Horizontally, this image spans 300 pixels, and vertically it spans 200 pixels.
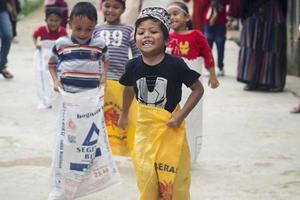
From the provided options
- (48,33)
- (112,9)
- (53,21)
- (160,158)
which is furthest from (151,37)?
(48,33)

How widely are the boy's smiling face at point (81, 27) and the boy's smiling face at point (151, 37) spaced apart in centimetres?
102

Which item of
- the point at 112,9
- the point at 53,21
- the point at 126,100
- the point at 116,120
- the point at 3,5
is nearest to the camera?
the point at 126,100

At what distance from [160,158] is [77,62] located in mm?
1327

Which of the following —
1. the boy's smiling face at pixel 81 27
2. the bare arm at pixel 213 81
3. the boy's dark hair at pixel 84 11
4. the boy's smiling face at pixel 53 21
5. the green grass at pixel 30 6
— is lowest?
the green grass at pixel 30 6

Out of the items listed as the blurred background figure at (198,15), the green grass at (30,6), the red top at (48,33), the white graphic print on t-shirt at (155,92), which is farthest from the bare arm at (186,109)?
the green grass at (30,6)

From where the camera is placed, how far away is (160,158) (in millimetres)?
3848

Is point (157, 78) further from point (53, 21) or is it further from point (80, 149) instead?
point (53, 21)

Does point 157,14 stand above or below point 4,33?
above

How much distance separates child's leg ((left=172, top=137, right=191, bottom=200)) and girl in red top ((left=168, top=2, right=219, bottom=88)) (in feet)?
5.20

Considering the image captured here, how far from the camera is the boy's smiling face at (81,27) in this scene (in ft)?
15.8

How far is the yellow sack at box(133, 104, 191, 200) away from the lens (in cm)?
385

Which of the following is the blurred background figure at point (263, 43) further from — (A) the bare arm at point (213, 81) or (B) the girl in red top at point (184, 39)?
(A) the bare arm at point (213, 81)

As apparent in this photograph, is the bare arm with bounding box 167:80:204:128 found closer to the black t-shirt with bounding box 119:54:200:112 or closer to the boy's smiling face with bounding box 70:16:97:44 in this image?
the black t-shirt with bounding box 119:54:200:112

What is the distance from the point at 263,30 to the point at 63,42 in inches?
187
